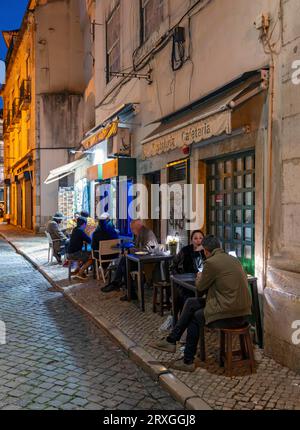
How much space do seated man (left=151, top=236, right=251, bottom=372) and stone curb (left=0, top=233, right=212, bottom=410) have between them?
240mm

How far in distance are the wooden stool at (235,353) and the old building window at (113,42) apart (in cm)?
962

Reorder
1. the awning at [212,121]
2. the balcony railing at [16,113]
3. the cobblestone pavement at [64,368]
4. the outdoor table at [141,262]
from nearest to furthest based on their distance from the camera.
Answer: the cobblestone pavement at [64,368] → the awning at [212,121] → the outdoor table at [141,262] → the balcony railing at [16,113]

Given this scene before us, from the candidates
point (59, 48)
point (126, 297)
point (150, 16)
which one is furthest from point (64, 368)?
point (59, 48)

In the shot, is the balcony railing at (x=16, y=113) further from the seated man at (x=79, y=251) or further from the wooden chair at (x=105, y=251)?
the wooden chair at (x=105, y=251)

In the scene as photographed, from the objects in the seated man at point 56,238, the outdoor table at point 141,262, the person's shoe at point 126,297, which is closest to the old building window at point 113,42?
the seated man at point 56,238

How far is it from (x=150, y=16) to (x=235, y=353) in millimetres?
8453

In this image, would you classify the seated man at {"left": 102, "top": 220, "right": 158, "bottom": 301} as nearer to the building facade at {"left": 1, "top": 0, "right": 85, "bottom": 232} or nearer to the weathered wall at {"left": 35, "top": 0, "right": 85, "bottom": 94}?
the building facade at {"left": 1, "top": 0, "right": 85, "bottom": 232}

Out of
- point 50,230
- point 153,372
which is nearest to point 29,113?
point 50,230

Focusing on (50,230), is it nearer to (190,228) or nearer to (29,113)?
(190,228)

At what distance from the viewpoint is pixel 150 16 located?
1025cm

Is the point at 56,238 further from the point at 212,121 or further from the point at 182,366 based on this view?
the point at 182,366

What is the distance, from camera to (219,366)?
4758 mm

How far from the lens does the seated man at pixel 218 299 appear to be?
14.9 ft

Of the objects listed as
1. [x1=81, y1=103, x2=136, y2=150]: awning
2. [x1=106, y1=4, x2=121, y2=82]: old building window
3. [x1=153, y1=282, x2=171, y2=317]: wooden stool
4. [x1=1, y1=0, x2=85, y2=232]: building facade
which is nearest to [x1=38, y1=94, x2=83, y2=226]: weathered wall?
[x1=1, y1=0, x2=85, y2=232]: building facade
